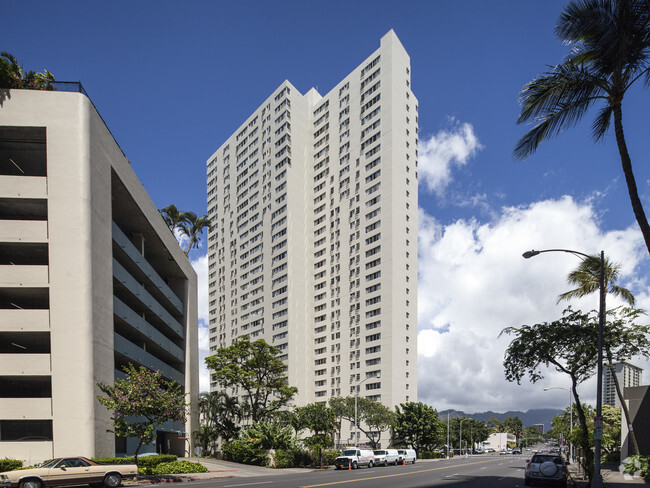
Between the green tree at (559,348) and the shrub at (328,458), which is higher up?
the green tree at (559,348)

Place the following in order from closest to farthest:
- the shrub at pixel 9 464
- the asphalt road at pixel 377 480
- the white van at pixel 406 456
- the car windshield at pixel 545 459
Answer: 1. the asphalt road at pixel 377 480
2. the car windshield at pixel 545 459
3. the shrub at pixel 9 464
4. the white van at pixel 406 456

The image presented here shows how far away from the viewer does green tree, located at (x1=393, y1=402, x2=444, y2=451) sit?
72.9 metres

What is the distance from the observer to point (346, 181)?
344ft

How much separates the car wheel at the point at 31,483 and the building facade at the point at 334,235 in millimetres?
64056

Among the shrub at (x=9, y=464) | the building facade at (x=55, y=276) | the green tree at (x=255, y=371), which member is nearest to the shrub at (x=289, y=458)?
the green tree at (x=255, y=371)

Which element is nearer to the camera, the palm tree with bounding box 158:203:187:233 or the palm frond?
the palm frond

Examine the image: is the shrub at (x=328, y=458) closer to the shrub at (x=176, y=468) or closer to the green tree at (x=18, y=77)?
the shrub at (x=176, y=468)

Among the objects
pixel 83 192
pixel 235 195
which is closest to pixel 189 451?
pixel 83 192

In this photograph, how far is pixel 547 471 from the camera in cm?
2369

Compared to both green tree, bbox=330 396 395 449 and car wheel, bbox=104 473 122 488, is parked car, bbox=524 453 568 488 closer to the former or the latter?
car wheel, bbox=104 473 122 488

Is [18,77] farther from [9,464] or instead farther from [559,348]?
[559,348]

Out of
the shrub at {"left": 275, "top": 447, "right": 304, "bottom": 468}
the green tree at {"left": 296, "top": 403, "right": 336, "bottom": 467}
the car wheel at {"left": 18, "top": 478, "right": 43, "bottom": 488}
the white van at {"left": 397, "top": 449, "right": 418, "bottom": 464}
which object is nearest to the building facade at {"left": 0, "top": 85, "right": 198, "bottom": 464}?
the car wheel at {"left": 18, "top": 478, "right": 43, "bottom": 488}

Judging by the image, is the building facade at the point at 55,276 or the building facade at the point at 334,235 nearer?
the building facade at the point at 55,276

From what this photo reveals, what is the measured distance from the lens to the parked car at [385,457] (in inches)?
1867
